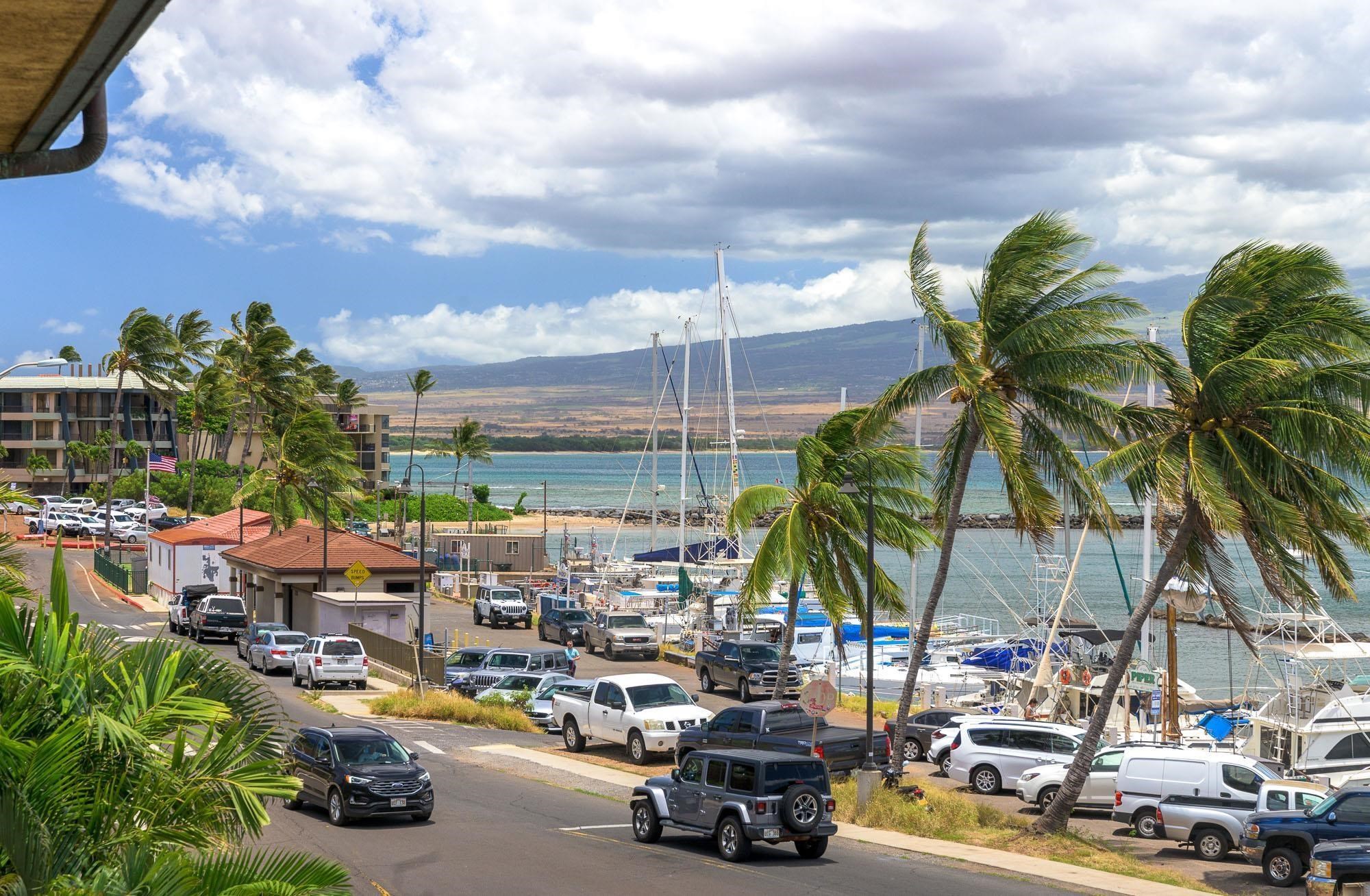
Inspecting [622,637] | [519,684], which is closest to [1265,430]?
[519,684]

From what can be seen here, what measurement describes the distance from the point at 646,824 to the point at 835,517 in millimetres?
13850

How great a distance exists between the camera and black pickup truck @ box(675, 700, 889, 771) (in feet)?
93.2

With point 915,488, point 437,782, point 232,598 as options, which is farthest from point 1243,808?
point 232,598

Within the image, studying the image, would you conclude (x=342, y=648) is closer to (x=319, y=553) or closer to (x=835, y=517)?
(x=319, y=553)

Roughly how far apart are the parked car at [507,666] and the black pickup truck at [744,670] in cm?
491

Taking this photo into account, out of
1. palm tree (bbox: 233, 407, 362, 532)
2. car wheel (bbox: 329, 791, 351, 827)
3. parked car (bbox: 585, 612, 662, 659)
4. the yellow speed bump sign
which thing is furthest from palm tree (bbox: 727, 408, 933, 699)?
palm tree (bbox: 233, 407, 362, 532)

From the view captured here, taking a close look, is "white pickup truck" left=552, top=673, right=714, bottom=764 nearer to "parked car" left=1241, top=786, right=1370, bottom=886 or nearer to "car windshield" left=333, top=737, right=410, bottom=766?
"car windshield" left=333, top=737, right=410, bottom=766

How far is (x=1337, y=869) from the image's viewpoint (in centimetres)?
1805

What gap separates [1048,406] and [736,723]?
9.16m

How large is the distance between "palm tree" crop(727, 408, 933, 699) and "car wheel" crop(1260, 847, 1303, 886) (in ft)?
41.4

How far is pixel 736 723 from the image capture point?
29.1 m

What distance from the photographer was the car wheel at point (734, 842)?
2006cm

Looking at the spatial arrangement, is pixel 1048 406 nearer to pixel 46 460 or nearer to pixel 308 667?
pixel 308 667

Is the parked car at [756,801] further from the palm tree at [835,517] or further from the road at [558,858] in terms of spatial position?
the palm tree at [835,517]
